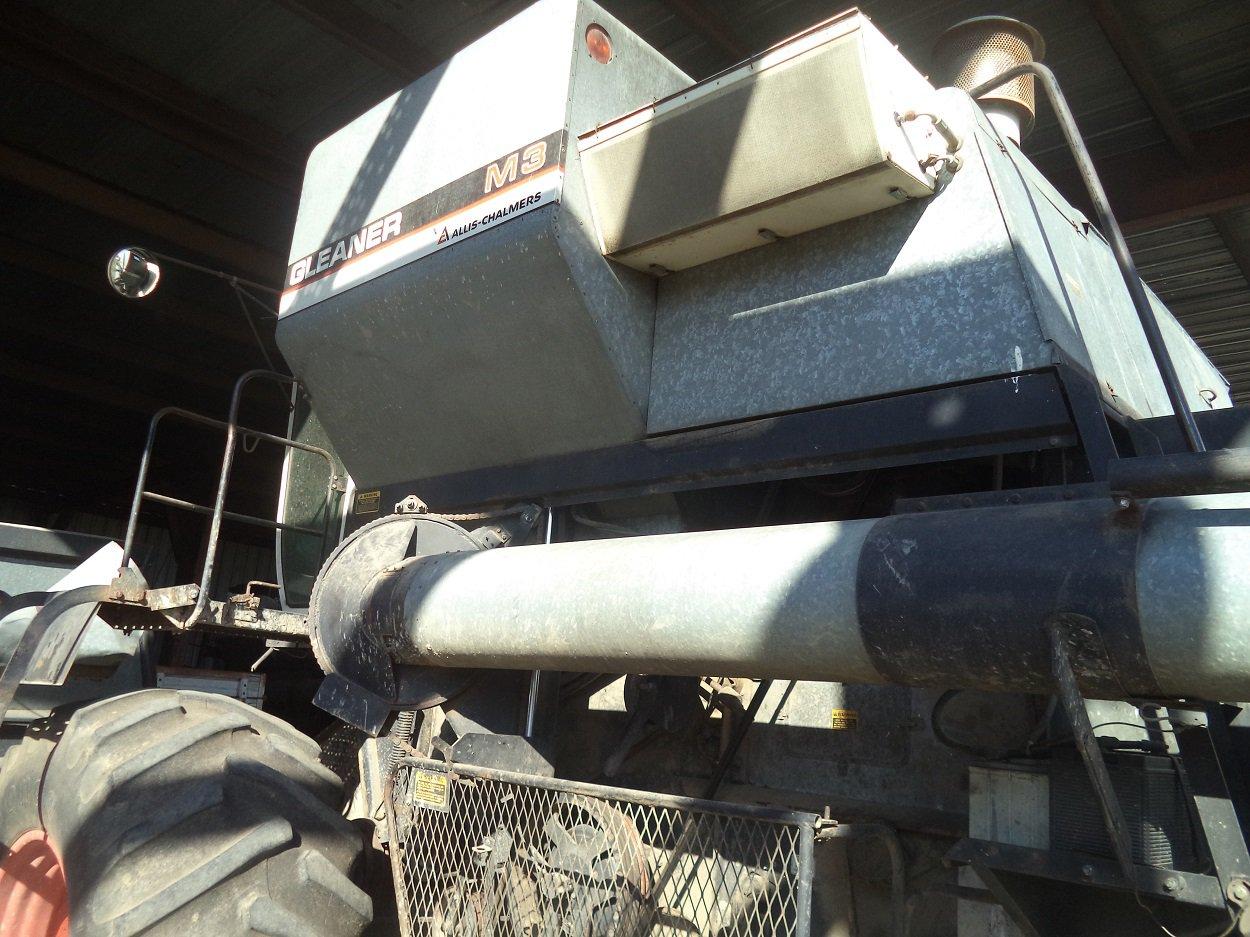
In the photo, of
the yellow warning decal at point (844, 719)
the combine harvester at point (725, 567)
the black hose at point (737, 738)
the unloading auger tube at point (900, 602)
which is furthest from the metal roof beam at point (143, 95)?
the yellow warning decal at point (844, 719)

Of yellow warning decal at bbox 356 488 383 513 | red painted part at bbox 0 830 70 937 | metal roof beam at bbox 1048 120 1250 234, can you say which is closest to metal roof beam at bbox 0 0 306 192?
yellow warning decal at bbox 356 488 383 513

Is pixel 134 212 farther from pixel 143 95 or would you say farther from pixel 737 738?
pixel 737 738

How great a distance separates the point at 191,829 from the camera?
2242 mm

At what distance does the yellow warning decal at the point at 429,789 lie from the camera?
250 cm

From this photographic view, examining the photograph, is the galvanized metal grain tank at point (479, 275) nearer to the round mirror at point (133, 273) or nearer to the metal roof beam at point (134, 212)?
the round mirror at point (133, 273)

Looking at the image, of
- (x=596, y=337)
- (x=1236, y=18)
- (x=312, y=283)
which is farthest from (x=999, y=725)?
(x=1236, y=18)

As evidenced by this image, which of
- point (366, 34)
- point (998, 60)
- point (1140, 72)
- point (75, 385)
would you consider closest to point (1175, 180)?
point (1140, 72)

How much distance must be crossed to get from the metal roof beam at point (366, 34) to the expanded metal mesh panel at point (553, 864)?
4.15 meters

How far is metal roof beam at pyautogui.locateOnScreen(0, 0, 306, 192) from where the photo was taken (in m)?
5.45

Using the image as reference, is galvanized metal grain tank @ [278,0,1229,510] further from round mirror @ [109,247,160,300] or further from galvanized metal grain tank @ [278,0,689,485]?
A: round mirror @ [109,247,160,300]

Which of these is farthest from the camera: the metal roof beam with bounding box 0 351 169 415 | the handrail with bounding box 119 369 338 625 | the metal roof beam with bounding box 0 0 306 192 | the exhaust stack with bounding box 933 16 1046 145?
the metal roof beam with bounding box 0 351 169 415

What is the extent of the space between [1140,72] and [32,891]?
5.93 metres

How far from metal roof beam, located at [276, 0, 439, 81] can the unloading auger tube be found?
3992 millimetres

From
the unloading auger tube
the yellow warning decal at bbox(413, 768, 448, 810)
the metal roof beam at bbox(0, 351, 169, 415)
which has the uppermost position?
the metal roof beam at bbox(0, 351, 169, 415)
